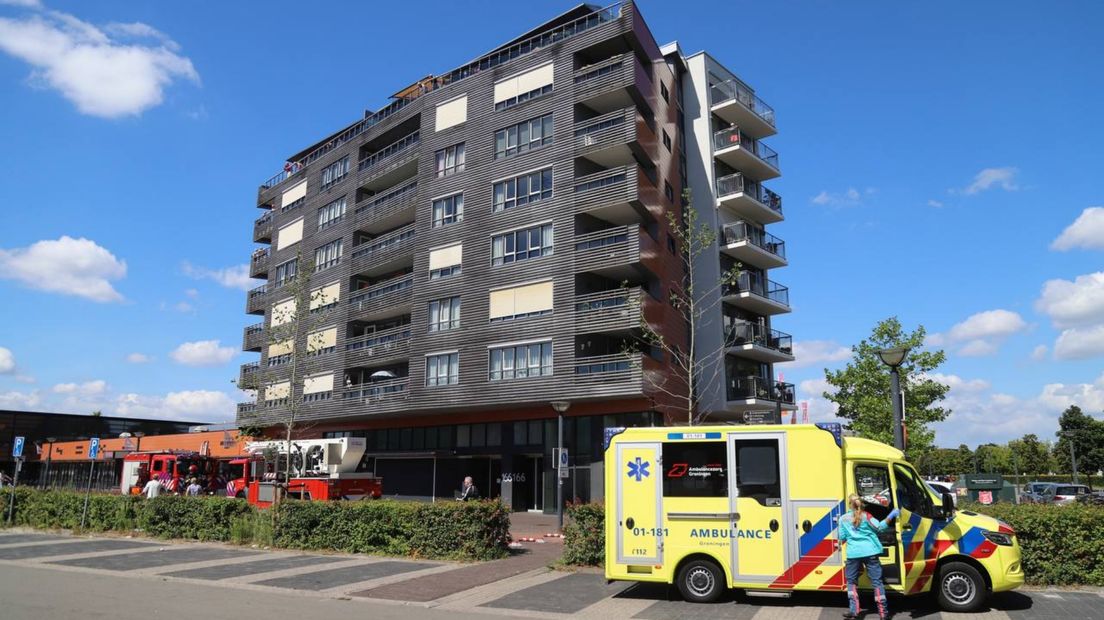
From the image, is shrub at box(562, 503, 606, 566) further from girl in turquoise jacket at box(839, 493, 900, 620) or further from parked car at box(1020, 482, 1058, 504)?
parked car at box(1020, 482, 1058, 504)

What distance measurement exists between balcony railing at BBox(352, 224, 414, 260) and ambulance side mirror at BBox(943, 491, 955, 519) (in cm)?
3363

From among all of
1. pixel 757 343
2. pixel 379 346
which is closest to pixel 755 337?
pixel 757 343

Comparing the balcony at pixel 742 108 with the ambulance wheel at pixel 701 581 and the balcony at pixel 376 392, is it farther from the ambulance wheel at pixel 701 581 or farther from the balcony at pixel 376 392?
the ambulance wheel at pixel 701 581

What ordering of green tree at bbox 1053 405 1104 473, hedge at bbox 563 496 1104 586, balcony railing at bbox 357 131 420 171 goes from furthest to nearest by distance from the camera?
1. green tree at bbox 1053 405 1104 473
2. balcony railing at bbox 357 131 420 171
3. hedge at bbox 563 496 1104 586

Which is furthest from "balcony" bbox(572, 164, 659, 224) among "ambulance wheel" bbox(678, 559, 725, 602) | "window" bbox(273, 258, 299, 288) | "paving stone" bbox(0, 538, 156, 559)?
"window" bbox(273, 258, 299, 288)

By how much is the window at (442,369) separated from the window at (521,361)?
7.89 ft

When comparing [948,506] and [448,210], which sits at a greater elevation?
[448,210]

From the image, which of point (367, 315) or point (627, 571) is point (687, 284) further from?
point (627, 571)

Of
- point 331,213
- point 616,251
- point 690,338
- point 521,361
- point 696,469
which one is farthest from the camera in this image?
point 331,213

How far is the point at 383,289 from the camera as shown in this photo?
42844 mm

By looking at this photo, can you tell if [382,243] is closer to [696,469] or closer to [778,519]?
[696,469]

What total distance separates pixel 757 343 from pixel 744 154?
10.8m

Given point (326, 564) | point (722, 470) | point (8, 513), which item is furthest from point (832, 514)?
point (8, 513)

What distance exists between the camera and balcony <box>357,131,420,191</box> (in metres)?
42.7
